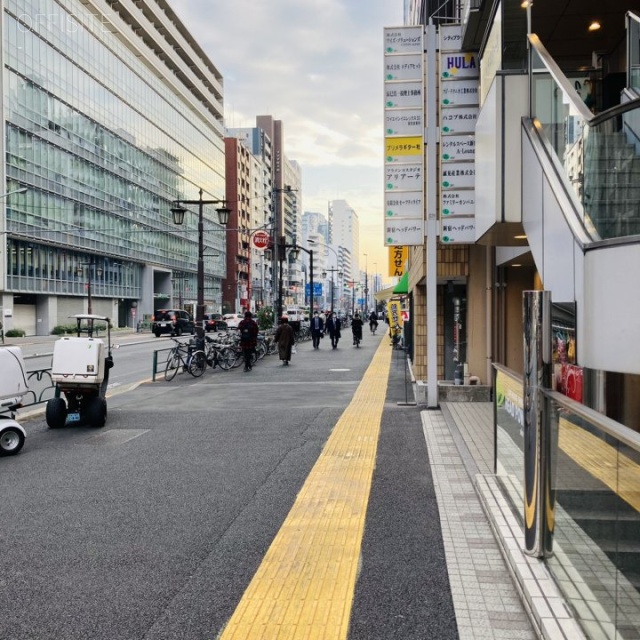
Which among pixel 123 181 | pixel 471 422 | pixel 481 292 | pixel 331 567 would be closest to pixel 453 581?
pixel 331 567

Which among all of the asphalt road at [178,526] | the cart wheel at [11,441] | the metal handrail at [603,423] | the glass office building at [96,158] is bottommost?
the asphalt road at [178,526]

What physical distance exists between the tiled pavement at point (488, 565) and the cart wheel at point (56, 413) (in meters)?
5.82

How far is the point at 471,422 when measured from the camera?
32.0 ft

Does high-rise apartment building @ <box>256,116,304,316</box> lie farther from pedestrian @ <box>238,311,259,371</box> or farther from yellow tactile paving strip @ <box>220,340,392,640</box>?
yellow tactile paving strip @ <box>220,340,392,640</box>

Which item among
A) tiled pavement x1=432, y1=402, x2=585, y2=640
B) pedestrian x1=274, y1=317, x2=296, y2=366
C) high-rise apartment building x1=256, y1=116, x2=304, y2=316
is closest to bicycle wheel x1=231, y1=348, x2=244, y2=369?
pedestrian x1=274, y1=317, x2=296, y2=366

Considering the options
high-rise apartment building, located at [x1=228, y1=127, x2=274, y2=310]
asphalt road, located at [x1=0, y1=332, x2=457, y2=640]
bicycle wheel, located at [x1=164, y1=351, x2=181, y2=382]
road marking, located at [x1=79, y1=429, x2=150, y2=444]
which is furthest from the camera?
high-rise apartment building, located at [x1=228, y1=127, x2=274, y2=310]

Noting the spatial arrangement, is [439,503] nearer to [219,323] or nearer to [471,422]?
[471,422]

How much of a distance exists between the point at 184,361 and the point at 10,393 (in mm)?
9731

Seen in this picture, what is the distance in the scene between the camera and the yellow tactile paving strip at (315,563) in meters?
3.51

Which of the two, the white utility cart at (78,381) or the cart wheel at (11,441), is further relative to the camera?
the white utility cart at (78,381)

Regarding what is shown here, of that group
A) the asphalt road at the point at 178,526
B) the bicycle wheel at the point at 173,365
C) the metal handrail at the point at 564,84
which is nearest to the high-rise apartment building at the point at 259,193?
the bicycle wheel at the point at 173,365

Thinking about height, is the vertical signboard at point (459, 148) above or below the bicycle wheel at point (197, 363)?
above

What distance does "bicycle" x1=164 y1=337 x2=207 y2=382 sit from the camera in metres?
17.6

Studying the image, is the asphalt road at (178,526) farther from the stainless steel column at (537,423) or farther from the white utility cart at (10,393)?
the stainless steel column at (537,423)
